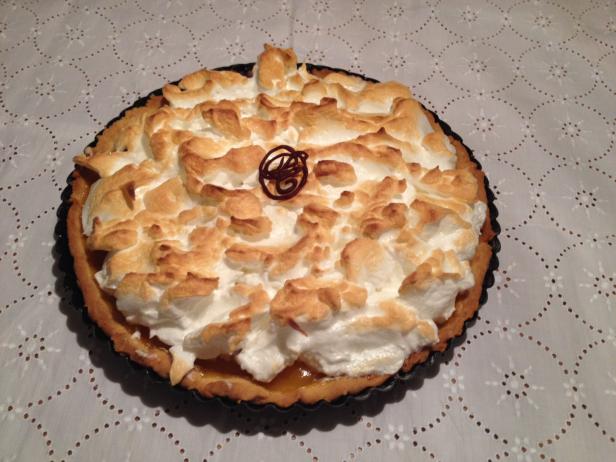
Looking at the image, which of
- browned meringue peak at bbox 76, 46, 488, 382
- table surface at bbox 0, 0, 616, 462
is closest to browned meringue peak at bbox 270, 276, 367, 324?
browned meringue peak at bbox 76, 46, 488, 382

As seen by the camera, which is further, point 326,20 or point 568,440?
point 326,20

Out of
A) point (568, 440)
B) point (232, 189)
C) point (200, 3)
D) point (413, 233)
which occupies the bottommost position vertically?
point (568, 440)

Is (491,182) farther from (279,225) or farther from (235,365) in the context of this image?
(235,365)

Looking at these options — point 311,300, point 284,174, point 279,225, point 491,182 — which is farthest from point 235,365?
point 491,182

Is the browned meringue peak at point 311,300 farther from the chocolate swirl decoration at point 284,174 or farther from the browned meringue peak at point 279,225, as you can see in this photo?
the chocolate swirl decoration at point 284,174

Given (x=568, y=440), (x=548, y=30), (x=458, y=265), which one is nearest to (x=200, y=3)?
(x=548, y=30)

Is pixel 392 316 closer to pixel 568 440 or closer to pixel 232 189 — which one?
pixel 232 189

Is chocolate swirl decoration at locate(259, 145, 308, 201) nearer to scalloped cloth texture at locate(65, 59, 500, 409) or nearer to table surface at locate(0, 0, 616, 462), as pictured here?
scalloped cloth texture at locate(65, 59, 500, 409)
